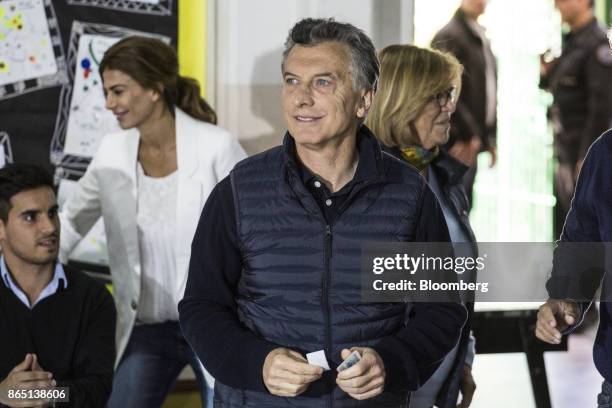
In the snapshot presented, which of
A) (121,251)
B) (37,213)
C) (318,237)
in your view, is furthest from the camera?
(121,251)

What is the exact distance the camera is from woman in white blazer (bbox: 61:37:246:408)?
346cm

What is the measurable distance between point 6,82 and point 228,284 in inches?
93.2

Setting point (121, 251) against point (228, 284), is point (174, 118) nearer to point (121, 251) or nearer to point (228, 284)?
point (121, 251)

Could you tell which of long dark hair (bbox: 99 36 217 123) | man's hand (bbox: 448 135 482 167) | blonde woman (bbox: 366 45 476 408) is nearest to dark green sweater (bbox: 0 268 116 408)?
long dark hair (bbox: 99 36 217 123)

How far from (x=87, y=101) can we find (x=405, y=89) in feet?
5.70

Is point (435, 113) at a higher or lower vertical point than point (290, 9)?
lower

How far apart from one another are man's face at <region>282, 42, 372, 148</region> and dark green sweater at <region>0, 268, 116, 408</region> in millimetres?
1269

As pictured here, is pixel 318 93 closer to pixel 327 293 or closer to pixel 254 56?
pixel 327 293

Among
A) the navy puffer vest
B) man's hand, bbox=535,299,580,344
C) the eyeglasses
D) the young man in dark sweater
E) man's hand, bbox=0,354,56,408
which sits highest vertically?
the eyeglasses

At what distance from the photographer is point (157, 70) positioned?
355 centimetres

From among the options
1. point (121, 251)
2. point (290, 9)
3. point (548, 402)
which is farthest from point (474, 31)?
point (121, 251)

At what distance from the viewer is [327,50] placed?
2.20 metres

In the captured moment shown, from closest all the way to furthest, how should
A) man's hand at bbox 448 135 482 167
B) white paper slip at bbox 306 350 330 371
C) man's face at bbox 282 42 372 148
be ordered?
white paper slip at bbox 306 350 330 371 → man's face at bbox 282 42 372 148 → man's hand at bbox 448 135 482 167

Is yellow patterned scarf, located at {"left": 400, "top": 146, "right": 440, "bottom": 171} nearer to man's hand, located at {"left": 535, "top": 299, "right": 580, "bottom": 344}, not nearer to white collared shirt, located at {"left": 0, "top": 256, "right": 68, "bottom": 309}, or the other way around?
Result: man's hand, located at {"left": 535, "top": 299, "right": 580, "bottom": 344}
